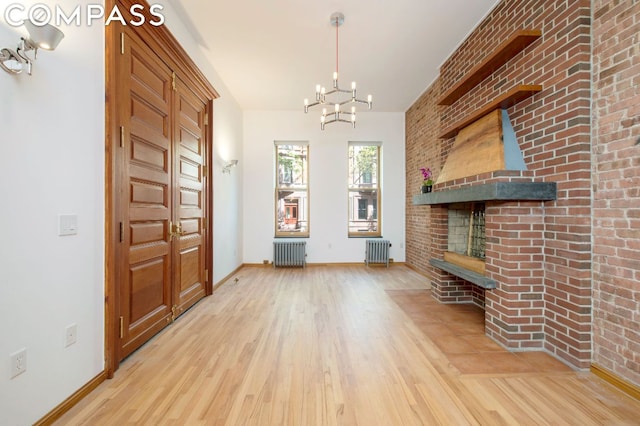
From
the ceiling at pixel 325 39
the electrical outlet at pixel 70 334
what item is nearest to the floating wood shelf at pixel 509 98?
the ceiling at pixel 325 39

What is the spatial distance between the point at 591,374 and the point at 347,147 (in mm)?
4976

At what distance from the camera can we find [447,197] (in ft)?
9.76

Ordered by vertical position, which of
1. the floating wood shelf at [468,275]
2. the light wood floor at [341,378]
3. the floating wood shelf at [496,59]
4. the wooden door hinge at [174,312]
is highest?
the floating wood shelf at [496,59]

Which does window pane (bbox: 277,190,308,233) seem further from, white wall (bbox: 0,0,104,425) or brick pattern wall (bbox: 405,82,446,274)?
white wall (bbox: 0,0,104,425)

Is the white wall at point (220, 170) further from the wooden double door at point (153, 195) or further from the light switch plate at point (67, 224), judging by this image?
the light switch plate at point (67, 224)

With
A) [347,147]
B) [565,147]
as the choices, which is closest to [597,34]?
[565,147]

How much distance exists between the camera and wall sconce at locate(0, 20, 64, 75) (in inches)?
49.8

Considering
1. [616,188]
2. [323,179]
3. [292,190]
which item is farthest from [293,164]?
[616,188]

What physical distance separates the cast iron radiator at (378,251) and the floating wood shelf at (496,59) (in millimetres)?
3134

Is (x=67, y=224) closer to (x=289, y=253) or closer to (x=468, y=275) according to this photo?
(x=468, y=275)

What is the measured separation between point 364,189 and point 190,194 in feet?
12.4

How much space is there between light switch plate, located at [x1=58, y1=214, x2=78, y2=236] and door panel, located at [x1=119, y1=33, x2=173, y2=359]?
411mm

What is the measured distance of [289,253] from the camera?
5.70 metres

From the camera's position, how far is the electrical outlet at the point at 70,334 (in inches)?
63.5
